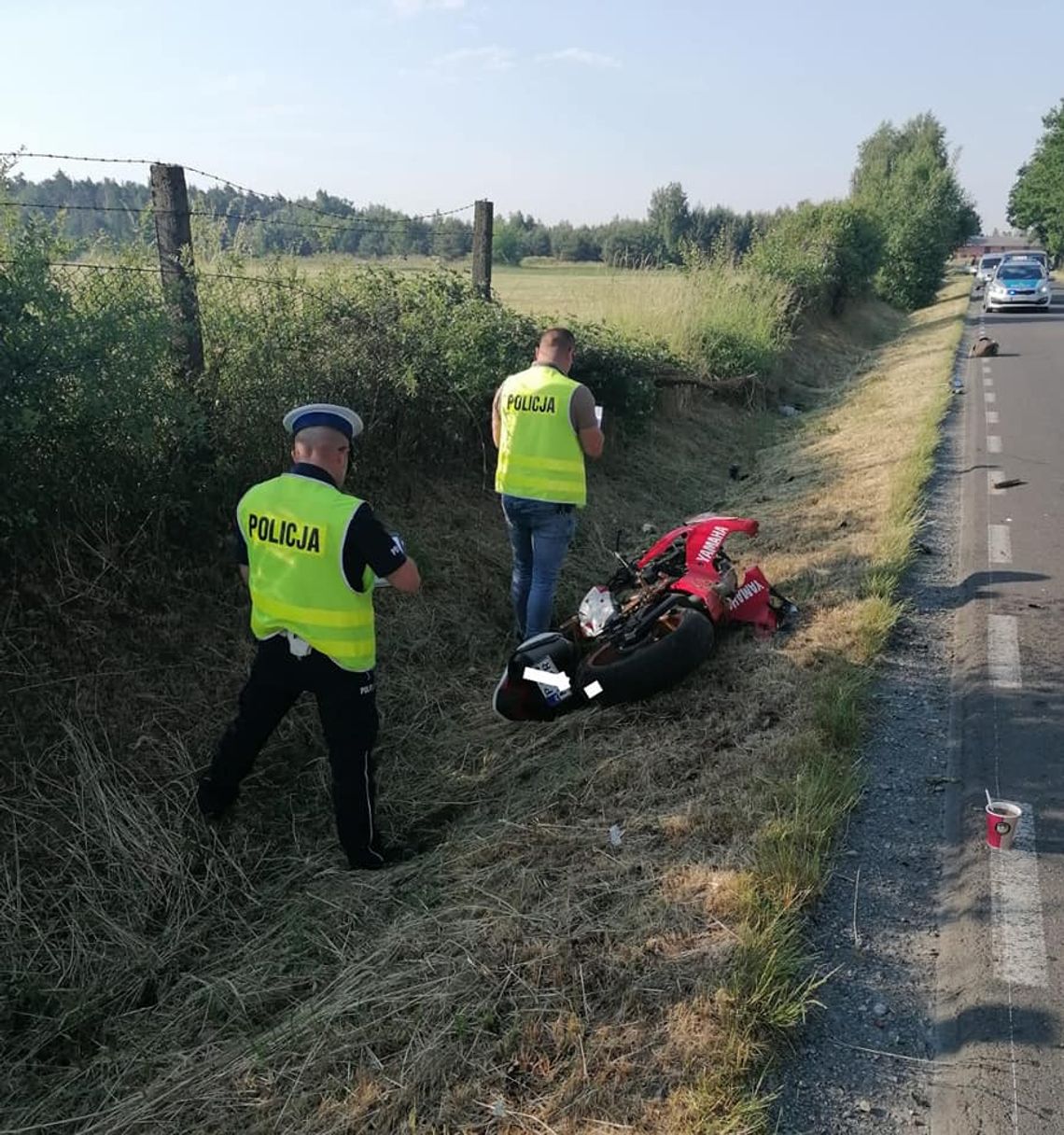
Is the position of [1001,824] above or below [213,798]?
above

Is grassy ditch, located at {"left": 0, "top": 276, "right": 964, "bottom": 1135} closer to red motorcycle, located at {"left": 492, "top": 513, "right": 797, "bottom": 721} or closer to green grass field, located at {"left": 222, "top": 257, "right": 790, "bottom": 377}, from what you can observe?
red motorcycle, located at {"left": 492, "top": 513, "right": 797, "bottom": 721}

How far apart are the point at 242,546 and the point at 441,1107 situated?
7.64ft

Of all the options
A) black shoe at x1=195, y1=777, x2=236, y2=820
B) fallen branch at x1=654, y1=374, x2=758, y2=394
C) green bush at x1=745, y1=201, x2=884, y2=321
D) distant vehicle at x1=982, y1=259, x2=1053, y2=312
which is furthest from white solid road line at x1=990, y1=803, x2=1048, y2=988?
distant vehicle at x1=982, y1=259, x2=1053, y2=312

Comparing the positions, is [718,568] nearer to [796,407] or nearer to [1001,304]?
[796,407]

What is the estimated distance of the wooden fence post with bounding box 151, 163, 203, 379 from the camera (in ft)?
15.8

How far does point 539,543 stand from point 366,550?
2037 mm

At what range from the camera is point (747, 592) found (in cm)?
511

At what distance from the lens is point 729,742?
4.03 metres

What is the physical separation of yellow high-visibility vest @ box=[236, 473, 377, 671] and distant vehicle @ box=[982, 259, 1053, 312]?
3128cm

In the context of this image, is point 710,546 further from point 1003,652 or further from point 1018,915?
point 1018,915

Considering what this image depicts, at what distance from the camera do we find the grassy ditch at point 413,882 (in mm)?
2439

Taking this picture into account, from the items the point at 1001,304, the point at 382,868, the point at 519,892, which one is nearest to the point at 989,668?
the point at 519,892

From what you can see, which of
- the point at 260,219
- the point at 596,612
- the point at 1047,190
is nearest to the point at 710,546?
the point at 596,612

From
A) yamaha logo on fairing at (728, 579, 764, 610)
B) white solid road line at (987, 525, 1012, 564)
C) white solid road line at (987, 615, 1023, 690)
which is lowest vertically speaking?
white solid road line at (987, 615, 1023, 690)
